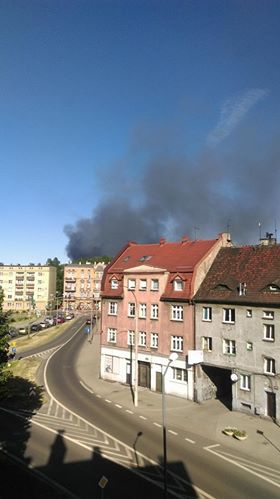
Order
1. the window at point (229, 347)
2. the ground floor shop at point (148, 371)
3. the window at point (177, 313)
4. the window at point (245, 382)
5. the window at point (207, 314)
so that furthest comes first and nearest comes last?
the window at point (177, 313) → the ground floor shop at point (148, 371) → the window at point (207, 314) → the window at point (229, 347) → the window at point (245, 382)

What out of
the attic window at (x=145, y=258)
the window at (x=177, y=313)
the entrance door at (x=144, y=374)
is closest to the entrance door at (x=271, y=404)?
the window at (x=177, y=313)

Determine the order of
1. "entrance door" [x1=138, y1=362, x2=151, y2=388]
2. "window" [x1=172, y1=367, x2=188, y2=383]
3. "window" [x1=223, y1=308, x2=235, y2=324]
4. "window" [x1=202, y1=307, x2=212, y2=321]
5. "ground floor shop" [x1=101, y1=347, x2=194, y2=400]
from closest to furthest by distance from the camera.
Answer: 1. "window" [x1=223, y1=308, x2=235, y2=324]
2. "window" [x1=202, y1=307, x2=212, y2=321]
3. "window" [x1=172, y1=367, x2=188, y2=383]
4. "ground floor shop" [x1=101, y1=347, x2=194, y2=400]
5. "entrance door" [x1=138, y1=362, x2=151, y2=388]

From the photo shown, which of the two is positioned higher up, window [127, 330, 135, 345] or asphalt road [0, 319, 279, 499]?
window [127, 330, 135, 345]

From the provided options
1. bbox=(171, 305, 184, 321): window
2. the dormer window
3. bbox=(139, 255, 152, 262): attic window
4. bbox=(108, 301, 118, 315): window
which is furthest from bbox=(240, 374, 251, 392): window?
bbox=(139, 255, 152, 262): attic window

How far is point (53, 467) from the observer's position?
28.2 m

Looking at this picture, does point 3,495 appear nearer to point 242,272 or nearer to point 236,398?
point 236,398

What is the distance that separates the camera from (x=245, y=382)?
40.8m

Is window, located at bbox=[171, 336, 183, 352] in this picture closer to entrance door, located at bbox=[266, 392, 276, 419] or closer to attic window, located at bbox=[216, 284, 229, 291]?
attic window, located at bbox=[216, 284, 229, 291]

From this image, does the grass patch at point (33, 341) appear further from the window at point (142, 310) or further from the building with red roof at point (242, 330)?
the building with red roof at point (242, 330)

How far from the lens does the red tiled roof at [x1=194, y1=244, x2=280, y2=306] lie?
40.8 meters

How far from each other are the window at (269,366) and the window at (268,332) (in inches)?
74.7

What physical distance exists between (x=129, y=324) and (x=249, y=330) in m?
16.7

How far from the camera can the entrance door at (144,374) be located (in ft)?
164

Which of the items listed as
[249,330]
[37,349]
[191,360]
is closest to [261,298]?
[249,330]
